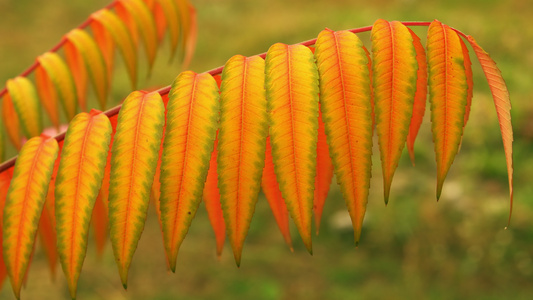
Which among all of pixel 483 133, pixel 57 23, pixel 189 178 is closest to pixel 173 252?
pixel 189 178

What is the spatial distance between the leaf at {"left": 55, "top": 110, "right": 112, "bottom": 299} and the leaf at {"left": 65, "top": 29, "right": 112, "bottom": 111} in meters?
0.58

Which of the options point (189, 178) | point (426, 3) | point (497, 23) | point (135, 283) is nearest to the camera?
point (189, 178)

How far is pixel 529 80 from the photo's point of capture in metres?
5.97

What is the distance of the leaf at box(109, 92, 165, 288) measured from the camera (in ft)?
2.58

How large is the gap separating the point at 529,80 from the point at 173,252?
5.96 metres

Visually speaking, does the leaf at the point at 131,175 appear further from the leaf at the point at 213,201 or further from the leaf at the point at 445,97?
the leaf at the point at 445,97

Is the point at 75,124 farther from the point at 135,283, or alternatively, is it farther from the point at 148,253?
the point at 148,253

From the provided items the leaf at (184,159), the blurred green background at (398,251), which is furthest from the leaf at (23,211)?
the blurred green background at (398,251)

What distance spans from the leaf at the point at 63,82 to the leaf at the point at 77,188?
0.55m

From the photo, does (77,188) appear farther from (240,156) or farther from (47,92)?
(47,92)

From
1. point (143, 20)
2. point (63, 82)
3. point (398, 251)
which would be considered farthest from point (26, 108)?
point (398, 251)

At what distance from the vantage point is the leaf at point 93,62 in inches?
56.4

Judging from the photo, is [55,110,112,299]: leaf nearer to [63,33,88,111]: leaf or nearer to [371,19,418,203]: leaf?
[371,19,418,203]: leaf

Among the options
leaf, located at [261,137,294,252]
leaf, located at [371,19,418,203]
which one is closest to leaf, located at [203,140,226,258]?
leaf, located at [261,137,294,252]
